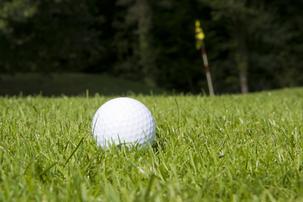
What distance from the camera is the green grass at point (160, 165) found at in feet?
5.77

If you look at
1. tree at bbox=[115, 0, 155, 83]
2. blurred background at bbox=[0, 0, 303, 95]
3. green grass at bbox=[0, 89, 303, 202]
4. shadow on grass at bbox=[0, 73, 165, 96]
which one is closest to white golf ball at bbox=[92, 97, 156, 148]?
green grass at bbox=[0, 89, 303, 202]

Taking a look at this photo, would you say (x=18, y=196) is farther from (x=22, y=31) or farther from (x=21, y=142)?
(x=22, y=31)

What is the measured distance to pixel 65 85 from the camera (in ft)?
72.1

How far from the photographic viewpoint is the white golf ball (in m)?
2.71

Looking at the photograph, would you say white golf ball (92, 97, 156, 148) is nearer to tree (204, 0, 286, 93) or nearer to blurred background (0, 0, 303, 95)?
blurred background (0, 0, 303, 95)

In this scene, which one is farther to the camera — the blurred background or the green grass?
the blurred background

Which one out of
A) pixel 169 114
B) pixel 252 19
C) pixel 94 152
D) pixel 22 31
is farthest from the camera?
pixel 252 19

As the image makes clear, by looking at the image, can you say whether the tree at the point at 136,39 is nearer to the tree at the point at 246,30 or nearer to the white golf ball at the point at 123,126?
the tree at the point at 246,30

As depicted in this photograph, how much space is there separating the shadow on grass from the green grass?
51.8 feet

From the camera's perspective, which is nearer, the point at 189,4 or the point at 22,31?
the point at 22,31

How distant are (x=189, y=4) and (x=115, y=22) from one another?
15.1 feet

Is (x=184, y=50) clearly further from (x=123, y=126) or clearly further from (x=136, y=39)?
(x=123, y=126)

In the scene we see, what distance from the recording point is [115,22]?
2870 cm

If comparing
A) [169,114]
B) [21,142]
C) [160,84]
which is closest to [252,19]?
[160,84]
